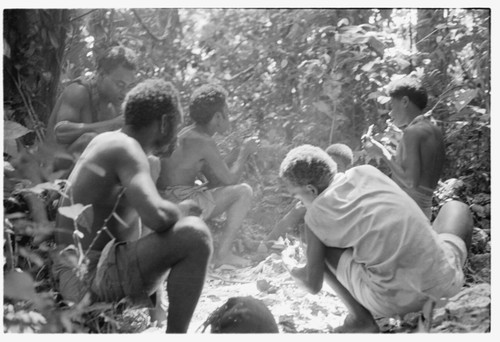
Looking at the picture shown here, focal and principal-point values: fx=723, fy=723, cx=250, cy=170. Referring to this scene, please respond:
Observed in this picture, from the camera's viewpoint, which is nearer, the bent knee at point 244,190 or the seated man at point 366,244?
the seated man at point 366,244

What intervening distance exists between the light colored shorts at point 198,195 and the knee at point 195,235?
0.23 ft

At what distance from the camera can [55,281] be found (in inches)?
134

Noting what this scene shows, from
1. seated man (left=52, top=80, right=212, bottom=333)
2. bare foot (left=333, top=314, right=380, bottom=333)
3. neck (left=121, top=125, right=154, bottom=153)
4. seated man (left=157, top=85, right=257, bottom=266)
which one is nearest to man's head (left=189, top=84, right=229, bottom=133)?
seated man (left=157, top=85, right=257, bottom=266)

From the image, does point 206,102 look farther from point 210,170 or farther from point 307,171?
point 307,171

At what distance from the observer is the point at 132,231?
332 centimetres

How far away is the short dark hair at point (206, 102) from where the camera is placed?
346 centimetres

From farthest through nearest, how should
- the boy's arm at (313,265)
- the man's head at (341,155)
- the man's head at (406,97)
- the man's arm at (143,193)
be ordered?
the man's head at (406,97) < the man's head at (341,155) < the boy's arm at (313,265) < the man's arm at (143,193)

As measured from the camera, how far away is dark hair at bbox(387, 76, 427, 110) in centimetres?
357

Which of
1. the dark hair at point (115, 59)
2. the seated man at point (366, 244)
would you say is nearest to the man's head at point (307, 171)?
the seated man at point (366, 244)

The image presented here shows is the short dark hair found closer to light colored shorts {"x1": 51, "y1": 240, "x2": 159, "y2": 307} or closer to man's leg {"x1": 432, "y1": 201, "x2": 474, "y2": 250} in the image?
light colored shorts {"x1": 51, "y1": 240, "x2": 159, "y2": 307}

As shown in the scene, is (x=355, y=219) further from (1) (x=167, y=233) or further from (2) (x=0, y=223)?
(2) (x=0, y=223)

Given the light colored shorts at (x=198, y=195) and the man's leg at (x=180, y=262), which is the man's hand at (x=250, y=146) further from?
the man's leg at (x=180, y=262)

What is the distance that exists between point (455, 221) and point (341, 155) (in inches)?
25.8
